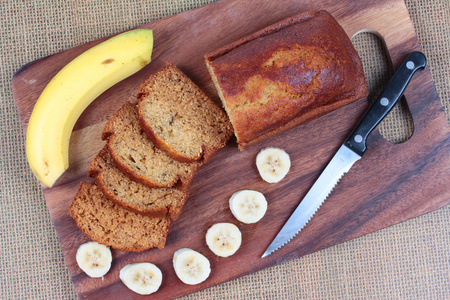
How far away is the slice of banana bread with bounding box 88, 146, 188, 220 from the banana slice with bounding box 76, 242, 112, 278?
0.42m

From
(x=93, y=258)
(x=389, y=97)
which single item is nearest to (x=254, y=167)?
(x=389, y=97)

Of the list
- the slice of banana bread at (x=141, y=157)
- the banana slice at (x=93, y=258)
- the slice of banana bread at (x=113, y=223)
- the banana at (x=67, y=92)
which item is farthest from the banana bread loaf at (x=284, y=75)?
the banana slice at (x=93, y=258)

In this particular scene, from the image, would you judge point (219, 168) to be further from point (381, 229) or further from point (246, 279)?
point (381, 229)

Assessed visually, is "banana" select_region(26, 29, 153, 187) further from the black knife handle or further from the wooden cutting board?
the black knife handle

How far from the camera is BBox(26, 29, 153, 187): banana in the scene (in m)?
2.53

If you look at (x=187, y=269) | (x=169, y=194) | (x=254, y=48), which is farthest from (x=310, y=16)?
(x=187, y=269)

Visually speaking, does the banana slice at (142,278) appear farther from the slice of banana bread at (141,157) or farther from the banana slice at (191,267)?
the slice of banana bread at (141,157)

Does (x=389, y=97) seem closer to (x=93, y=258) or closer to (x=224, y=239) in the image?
(x=224, y=239)

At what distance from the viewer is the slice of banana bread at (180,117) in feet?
8.59

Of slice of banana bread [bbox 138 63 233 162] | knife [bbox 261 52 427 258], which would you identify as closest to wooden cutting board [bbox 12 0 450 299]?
knife [bbox 261 52 427 258]

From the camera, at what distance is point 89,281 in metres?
2.82

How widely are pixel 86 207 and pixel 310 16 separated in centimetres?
206

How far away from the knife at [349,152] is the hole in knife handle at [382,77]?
191 mm

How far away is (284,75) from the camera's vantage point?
235cm
